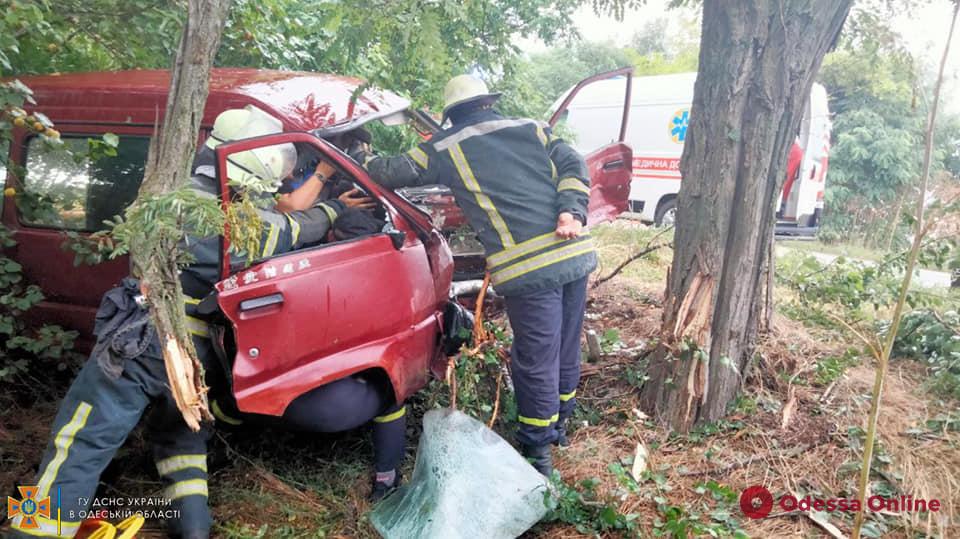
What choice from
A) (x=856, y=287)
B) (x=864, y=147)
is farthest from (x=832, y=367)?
(x=864, y=147)

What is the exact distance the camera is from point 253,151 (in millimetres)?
2529

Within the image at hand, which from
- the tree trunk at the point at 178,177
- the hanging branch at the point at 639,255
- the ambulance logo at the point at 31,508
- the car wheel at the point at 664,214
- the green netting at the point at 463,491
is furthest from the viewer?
the car wheel at the point at 664,214

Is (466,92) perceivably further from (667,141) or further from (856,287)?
(667,141)

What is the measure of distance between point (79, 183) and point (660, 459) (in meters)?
3.34

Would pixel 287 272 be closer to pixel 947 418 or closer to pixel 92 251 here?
pixel 92 251

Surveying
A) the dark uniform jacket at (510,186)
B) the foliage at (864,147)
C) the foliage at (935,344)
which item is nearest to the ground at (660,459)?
the foliage at (935,344)

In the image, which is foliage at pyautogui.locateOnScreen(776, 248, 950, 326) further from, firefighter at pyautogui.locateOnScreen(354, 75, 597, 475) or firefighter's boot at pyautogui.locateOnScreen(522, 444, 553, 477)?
firefighter's boot at pyautogui.locateOnScreen(522, 444, 553, 477)

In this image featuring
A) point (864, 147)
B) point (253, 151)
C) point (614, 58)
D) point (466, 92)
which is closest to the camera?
point (253, 151)

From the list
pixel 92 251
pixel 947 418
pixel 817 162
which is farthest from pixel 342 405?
pixel 817 162

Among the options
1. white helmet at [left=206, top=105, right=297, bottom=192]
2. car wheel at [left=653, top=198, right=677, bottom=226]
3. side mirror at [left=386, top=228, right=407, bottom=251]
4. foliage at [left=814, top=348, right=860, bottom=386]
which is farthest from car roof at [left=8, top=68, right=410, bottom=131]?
car wheel at [left=653, top=198, right=677, bottom=226]

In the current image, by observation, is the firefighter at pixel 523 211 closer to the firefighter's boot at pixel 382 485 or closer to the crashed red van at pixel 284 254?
the crashed red van at pixel 284 254

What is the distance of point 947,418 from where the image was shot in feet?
9.48

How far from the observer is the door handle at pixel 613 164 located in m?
3.69

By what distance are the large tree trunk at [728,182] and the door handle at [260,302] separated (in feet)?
5.99
